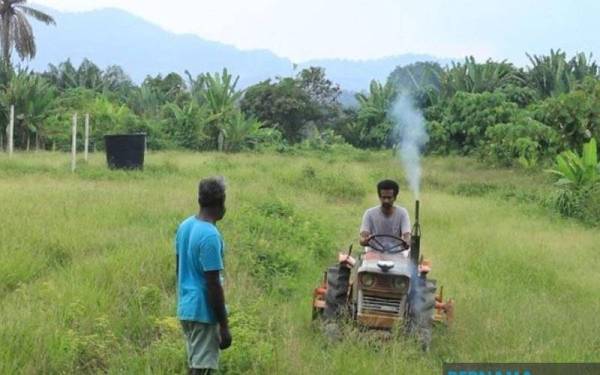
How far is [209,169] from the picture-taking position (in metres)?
19.3

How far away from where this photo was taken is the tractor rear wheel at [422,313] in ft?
18.2

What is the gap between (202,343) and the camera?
12.9ft

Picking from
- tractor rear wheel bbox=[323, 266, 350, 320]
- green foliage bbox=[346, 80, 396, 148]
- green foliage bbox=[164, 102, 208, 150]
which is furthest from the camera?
green foliage bbox=[346, 80, 396, 148]

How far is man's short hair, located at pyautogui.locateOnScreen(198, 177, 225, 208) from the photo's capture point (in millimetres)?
3826

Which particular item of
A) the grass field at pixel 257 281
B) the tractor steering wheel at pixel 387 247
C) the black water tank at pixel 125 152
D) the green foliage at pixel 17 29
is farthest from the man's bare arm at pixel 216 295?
the green foliage at pixel 17 29

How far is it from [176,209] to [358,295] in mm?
5507

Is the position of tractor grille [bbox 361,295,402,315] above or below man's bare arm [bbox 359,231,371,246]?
below

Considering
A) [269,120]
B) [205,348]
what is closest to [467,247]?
[205,348]

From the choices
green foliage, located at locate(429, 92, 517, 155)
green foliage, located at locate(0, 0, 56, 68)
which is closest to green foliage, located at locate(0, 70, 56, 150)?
green foliage, located at locate(0, 0, 56, 68)

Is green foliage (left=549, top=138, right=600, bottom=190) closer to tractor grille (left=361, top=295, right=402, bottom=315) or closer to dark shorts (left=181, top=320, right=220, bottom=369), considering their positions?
tractor grille (left=361, top=295, right=402, bottom=315)

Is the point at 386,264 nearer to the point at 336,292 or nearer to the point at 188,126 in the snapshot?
the point at 336,292

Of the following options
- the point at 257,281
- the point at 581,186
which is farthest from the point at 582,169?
the point at 257,281

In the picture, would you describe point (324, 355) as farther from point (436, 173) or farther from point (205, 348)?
point (436, 173)

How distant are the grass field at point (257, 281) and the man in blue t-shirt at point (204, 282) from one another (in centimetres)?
68
